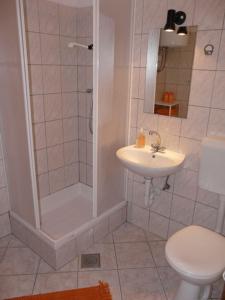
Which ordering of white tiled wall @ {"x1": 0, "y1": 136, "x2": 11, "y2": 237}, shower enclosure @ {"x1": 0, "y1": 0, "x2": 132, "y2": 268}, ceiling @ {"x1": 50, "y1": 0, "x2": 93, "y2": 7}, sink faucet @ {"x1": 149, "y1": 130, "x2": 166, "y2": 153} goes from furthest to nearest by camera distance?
ceiling @ {"x1": 50, "y1": 0, "x2": 93, "y2": 7} → white tiled wall @ {"x1": 0, "y1": 136, "x2": 11, "y2": 237} → sink faucet @ {"x1": 149, "y1": 130, "x2": 166, "y2": 153} → shower enclosure @ {"x1": 0, "y1": 0, "x2": 132, "y2": 268}

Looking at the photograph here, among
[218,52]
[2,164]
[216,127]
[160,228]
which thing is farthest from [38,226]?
[218,52]

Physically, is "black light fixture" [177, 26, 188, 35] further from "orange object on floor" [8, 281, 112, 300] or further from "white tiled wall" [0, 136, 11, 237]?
"orange object on floor" [8, 281, 112, 300]

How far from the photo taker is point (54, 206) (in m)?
2.72

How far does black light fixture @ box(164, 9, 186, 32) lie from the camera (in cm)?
175

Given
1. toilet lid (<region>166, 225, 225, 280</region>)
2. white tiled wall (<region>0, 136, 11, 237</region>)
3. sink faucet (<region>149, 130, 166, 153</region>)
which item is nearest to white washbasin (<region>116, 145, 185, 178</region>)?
sink faucet (<region>149, 130, 166, 153</region>)

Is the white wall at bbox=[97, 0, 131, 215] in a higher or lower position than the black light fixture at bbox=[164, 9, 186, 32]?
lower

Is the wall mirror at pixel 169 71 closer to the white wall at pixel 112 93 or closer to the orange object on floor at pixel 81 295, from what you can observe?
the white wall at pixel 112 93

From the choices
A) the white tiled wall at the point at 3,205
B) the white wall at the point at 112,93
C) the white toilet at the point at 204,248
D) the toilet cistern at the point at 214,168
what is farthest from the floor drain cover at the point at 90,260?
the toilet cistern at the point at 214,168

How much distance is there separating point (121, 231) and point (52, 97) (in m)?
1.47

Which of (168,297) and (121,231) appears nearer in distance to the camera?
(168,297)

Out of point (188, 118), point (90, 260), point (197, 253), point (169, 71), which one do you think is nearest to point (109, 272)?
point (90, 260)

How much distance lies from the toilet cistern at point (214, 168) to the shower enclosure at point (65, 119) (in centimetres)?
76

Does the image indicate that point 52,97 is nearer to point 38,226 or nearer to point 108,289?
point 38,226

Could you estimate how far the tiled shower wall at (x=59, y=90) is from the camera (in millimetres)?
2246
